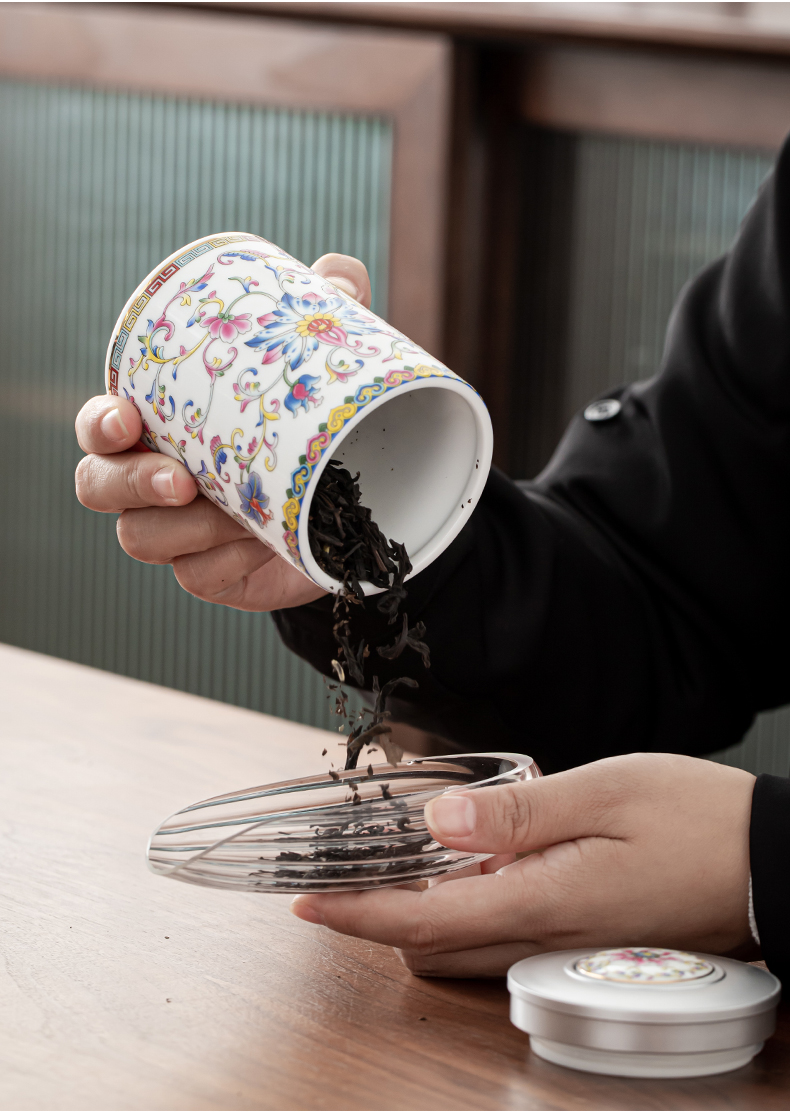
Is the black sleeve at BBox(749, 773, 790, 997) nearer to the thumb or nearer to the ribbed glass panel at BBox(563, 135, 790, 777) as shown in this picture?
the thumb

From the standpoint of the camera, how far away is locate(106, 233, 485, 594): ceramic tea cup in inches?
30.2

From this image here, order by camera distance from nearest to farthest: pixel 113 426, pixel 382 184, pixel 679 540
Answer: pixel 113 426, pixel 679 540, pixel 382 184

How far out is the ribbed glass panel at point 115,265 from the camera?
2.72m

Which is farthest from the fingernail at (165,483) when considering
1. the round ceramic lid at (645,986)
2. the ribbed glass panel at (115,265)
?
the ribbed glass panel at (115,265)

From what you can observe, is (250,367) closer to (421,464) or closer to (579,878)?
(421,464)

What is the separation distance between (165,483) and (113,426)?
0.05 meters

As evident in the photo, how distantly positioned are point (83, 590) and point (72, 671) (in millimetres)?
1965

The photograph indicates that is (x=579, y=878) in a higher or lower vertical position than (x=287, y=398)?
lower

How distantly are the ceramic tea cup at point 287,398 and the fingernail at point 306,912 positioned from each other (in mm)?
197

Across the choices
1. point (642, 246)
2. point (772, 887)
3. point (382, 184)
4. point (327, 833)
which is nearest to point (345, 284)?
point (327, 833)

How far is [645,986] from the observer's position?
663 millimetres

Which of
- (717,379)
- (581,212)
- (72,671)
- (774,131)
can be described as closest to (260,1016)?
(72,671)

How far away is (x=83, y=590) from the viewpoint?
3.33m

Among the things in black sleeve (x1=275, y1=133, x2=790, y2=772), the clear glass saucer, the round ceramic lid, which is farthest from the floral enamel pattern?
black sleeve (x1=275, y1=133, x2=790, y2=772)
